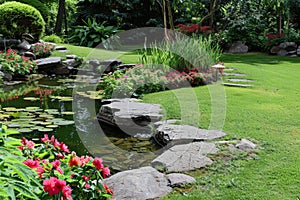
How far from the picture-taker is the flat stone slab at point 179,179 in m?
2.87

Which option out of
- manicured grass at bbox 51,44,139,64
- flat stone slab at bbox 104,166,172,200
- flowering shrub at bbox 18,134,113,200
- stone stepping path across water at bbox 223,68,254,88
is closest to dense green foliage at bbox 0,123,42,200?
flowering shrub at bbox 18,134,113,200

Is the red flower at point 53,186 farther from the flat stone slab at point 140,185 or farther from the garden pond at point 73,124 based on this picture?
the garden pond at point 73,124

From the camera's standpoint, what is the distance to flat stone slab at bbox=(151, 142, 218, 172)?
10.6 feet

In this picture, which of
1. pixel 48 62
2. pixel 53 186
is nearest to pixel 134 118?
pixel 53 186

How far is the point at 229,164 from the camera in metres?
3.26

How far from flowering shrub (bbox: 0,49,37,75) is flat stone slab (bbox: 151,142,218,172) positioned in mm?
6886

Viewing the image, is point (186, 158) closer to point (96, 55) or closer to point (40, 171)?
point (40, 171)

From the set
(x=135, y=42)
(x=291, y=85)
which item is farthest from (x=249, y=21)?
(x=291, y=85)

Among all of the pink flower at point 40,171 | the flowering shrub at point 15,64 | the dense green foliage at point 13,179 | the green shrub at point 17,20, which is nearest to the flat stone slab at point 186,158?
the pink flower at point 40,171

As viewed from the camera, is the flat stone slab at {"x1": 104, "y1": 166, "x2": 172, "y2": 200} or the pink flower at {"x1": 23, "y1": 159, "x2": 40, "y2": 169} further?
the flat stone slab at {"x1": 104, "y1": 166, "x2": 172, "y2": 200}

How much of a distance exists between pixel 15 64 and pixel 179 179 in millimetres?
7917

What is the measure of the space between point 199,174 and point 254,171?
493 mm

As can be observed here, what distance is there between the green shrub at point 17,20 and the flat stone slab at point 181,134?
934cm

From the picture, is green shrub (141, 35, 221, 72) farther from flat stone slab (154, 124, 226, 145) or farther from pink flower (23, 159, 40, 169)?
pink flower (23, 159, 40, 169)
